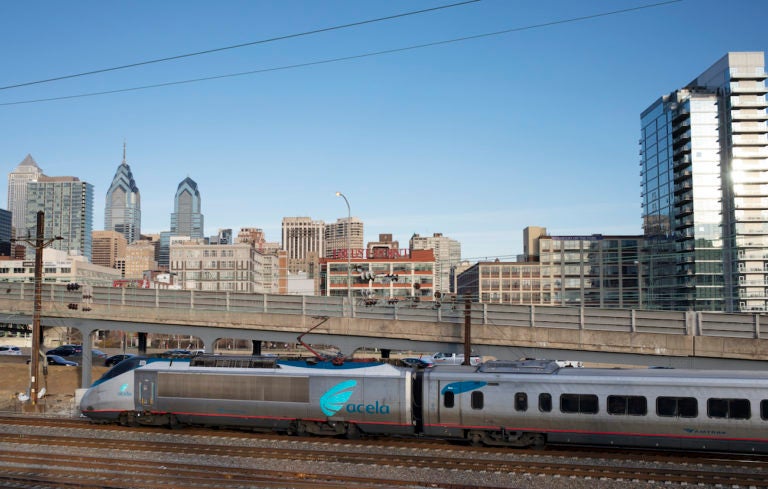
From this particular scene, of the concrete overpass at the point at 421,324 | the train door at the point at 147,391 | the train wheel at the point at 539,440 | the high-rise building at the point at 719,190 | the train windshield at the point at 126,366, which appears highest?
the high-rise building at the point at 719,190

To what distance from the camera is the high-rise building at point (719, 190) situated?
415ft

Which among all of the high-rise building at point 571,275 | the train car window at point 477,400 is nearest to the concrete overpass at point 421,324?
the train car window at point 477,400

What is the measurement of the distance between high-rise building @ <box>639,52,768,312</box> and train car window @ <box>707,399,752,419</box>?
114 meters

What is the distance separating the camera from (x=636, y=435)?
23.2 m

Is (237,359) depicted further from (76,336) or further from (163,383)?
(76,336)

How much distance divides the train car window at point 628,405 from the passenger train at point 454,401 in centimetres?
3

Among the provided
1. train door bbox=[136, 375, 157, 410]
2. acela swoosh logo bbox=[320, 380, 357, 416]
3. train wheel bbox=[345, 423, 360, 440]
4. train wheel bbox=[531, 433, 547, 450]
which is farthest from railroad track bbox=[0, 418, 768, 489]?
train door bbox=[136, 375, 157, 410]

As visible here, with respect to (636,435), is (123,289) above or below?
above

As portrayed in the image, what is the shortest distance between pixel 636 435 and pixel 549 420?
290 cm

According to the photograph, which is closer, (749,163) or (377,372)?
(377,372)

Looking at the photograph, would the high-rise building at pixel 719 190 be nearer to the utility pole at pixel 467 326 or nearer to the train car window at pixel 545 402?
the utility pole at pixel 467 326

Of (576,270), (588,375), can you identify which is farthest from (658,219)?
(588,375)

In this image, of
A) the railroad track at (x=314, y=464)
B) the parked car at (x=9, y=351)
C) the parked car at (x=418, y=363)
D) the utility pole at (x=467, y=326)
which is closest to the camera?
the railroad track at (x=314, y=464)

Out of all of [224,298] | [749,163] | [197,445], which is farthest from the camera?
[749,163]
